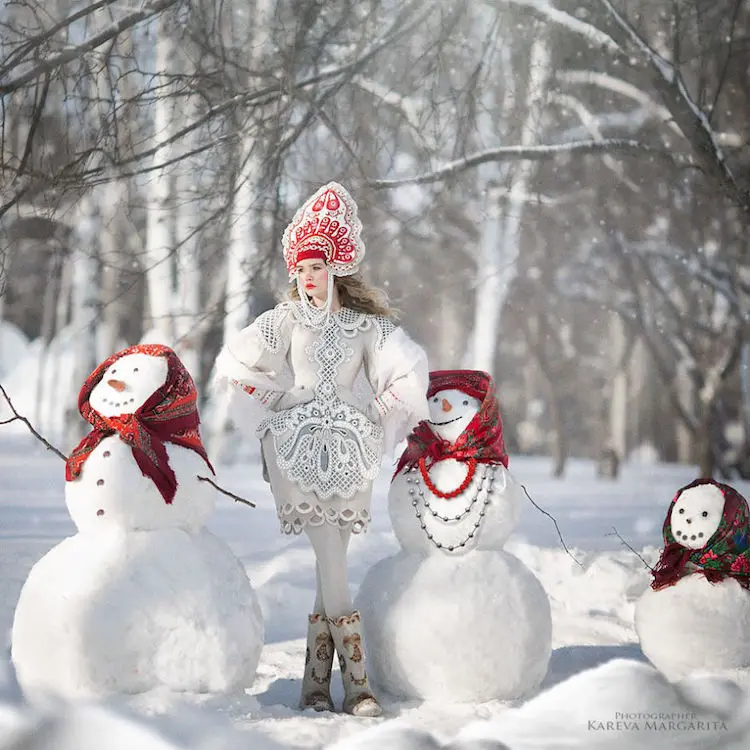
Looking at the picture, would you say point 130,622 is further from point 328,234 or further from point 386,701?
point 328,234

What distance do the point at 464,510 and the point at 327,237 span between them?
94 cm

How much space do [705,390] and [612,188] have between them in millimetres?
2132

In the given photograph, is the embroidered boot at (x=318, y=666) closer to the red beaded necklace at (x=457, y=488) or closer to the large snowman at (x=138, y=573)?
the large snowman at (x=138, y=573)

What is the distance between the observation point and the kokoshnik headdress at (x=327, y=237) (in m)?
2.94

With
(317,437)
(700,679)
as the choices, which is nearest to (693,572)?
(700,679)

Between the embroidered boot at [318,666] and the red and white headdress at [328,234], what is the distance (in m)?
1.10

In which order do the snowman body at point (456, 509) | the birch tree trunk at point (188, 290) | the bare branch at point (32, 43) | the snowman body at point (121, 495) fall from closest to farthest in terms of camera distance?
the snowman body at point (121, 495) → the snowman body at point (456, 509) → the bare branch at point (32, 43) → the birch tree trunk at point (188, 290)

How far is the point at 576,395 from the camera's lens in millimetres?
17344

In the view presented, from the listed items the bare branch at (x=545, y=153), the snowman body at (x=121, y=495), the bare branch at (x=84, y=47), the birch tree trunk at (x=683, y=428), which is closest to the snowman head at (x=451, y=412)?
the snowman body at (x=121, y=495)

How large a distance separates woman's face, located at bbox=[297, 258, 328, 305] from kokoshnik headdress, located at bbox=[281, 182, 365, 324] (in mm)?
13

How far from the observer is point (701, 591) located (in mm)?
3066

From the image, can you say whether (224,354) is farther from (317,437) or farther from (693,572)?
(693,572)

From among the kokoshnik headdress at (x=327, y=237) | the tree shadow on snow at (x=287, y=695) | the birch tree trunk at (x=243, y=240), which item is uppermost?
the birch tree trunk at (x=243, y=240)

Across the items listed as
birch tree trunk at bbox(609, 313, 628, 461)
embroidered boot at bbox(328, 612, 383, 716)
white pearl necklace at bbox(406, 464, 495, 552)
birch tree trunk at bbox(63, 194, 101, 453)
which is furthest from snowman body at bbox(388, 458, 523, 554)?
birch tree trunk at bbox(609, 313, 628, 461)
